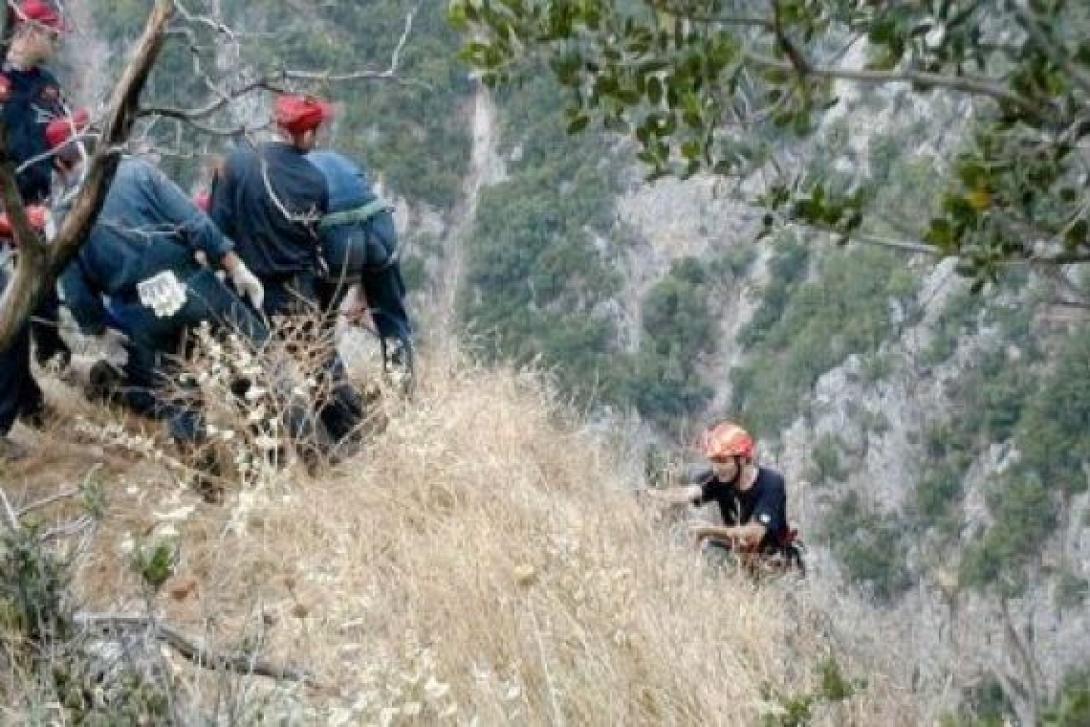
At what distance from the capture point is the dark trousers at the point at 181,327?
636 centimetres

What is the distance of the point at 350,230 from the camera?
695 cm

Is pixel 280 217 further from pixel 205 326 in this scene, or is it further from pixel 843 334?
pixel 843 334

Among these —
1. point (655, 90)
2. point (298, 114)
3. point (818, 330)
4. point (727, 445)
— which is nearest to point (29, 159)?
point (298, 114)

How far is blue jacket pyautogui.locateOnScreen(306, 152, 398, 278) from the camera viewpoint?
6.93 meters

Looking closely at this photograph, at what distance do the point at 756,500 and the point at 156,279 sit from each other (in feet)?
8.68

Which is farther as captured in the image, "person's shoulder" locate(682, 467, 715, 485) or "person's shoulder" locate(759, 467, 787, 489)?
"person's shoulder" locate(682, 467, 715, 485)

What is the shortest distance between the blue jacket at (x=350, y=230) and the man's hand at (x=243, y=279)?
0.47 metres

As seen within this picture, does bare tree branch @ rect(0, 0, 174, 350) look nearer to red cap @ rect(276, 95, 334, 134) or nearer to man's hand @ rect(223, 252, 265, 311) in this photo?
man's hand @ rect(223, 252, 265, 311)

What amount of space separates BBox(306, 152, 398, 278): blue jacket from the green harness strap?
0.5 inches

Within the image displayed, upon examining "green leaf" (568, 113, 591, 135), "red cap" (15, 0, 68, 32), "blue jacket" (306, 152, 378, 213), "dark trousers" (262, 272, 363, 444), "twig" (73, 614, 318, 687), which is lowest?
"dark trousers" (262, 272, 363, 444)

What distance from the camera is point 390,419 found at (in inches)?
247

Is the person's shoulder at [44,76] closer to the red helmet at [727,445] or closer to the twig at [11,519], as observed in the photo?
the red helmet at [727,445]

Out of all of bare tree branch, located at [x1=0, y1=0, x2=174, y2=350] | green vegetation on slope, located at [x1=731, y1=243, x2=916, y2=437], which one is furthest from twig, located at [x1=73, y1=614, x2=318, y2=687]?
green vegetation on slope, located at [x1=731, y1=243, x2=916, y2=437]

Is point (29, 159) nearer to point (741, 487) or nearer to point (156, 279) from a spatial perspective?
point (156, 279)
